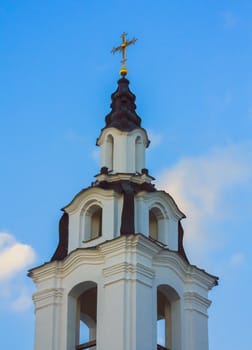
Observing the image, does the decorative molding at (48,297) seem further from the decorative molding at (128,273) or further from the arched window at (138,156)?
the arched window at (138,156)

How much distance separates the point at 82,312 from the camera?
24.7 m

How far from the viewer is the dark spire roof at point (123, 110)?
2638 centimetres

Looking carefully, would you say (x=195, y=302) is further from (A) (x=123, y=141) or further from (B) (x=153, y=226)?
(A) (x=123, y=141)

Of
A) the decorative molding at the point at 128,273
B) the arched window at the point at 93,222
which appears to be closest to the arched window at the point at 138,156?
the arched window at the point at 93,222

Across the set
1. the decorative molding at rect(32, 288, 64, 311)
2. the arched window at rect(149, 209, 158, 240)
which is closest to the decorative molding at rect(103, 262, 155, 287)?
the decorative molding at rect(32, 288, 64, 311)

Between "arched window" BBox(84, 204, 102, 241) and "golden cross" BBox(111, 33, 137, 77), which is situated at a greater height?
"golden cross" BBox(111, 33, 137, 77)

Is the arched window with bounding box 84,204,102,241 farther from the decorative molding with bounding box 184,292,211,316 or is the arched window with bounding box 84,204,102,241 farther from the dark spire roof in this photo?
the decorative molding with bounding box 184,292,211,316

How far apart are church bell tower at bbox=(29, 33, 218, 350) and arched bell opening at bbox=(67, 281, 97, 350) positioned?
24 millimetres

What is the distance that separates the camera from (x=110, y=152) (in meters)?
26.1

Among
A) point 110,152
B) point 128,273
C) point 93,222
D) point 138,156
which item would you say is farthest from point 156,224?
point 128,273

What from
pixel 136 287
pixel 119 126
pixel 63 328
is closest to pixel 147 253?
pixel 136 287

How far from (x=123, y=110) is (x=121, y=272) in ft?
18.6

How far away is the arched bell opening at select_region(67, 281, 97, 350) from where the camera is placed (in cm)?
2302

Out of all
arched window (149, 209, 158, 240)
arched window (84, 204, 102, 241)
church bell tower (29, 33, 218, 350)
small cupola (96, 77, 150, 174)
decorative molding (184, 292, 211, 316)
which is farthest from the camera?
small cupola (96, 77, 150, 174)
